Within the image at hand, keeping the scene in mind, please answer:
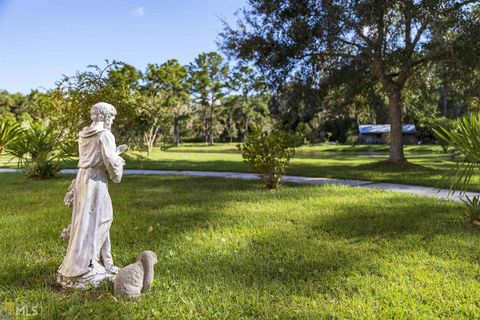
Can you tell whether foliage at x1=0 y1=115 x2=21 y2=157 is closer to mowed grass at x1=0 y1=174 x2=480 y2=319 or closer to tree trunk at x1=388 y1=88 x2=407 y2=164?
mowed grass at x1=0 y1=174 x2=480 y2=319

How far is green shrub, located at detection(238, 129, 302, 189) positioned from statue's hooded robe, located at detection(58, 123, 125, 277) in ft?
19.5

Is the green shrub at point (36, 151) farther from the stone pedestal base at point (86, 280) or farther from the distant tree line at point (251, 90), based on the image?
the stone pedestal base at point (86, 280)

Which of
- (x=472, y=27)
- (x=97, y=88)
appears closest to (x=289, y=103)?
(x=472, y=27)

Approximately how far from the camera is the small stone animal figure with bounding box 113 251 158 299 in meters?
3.17

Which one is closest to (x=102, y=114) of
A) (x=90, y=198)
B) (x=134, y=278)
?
(x=90, y=198)

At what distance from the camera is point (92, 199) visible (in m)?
3.20

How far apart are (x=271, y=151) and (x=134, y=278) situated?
6094 mm

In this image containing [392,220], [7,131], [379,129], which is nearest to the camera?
[392,220]

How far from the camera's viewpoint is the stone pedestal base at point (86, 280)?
328cm

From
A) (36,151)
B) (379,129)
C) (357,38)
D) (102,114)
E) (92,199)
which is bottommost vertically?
(92,199)

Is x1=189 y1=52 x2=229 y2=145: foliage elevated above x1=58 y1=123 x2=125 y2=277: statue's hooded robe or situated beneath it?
elevated above

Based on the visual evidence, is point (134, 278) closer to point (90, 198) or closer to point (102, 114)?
point (90, 198)

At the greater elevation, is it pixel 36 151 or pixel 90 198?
pixel 36 151

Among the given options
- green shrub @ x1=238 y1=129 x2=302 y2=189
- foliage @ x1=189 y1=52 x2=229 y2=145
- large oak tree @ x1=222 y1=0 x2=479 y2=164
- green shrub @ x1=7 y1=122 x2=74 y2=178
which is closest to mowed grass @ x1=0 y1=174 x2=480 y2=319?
green shrub @ x1=238 y1=129 x2=302 y2=189
